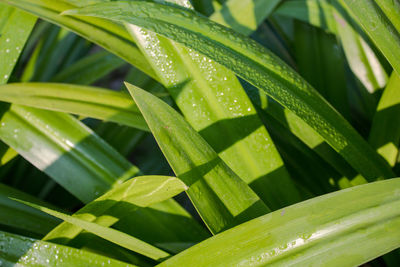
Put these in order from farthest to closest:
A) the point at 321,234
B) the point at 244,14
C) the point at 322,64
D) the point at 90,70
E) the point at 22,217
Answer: the point at 90,70 < the point at 322,64 < the point at 244,14 < the point at 22,217 < the point at 321,234

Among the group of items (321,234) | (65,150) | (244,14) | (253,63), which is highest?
(244,14)

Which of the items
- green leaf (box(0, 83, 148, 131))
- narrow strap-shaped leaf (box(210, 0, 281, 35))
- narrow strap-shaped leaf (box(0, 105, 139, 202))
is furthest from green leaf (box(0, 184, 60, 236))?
narrow strap-shaped leaf (box(210, 0, 281, 35))

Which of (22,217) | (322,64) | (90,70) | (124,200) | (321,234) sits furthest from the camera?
(90,70)

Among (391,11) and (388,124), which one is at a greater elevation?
(391,11)

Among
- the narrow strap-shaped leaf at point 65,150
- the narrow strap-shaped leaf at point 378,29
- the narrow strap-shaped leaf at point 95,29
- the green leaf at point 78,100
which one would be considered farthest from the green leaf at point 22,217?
the narrow strap-shaped leaf at point 378,29

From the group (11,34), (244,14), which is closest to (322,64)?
(244,14)

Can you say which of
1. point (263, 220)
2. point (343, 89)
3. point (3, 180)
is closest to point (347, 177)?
point (343, 89)

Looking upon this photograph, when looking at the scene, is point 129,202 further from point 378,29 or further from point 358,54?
point 358,54
